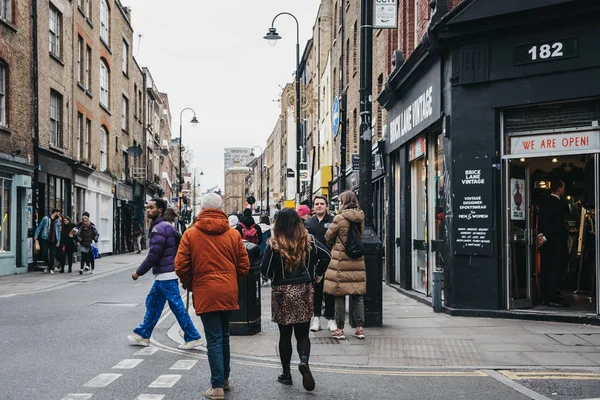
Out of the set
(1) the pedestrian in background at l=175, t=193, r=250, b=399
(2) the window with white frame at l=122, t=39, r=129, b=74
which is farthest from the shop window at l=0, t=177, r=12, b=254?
(2) the window with white frame at l=122, t=39, r=129, b=74

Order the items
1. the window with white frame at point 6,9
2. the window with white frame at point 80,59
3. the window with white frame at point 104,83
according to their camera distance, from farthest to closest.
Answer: the window with white frame at point 104,83, the window with white frame at point 80,59, the window with white frame at point 6,9

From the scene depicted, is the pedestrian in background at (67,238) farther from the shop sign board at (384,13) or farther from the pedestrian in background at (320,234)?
the shop sign board at (384,13)

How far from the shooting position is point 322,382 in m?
6.66

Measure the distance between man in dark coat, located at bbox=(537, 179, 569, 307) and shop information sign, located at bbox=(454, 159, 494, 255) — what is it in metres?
1.14

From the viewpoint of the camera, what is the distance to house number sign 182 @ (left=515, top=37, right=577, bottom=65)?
1021 centimetres

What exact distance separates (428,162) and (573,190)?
2.86m

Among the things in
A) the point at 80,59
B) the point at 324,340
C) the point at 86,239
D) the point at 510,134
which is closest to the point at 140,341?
the point at 324,340

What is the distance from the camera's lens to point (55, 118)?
25.4 meters

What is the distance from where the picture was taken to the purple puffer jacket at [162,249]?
8.57 meters

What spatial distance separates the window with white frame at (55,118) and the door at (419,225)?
15.3m

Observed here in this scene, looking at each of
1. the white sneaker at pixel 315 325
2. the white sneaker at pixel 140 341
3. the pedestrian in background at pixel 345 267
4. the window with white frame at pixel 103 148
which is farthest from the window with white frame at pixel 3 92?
the pedestrian in background at pixel 345 267

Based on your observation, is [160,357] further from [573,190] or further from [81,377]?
[573,190]

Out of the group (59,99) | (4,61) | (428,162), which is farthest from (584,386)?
(59,99)

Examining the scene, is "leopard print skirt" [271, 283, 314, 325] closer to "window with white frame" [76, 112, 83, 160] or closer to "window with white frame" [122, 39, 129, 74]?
"window with white frame" [76, 112, 83, 160]
